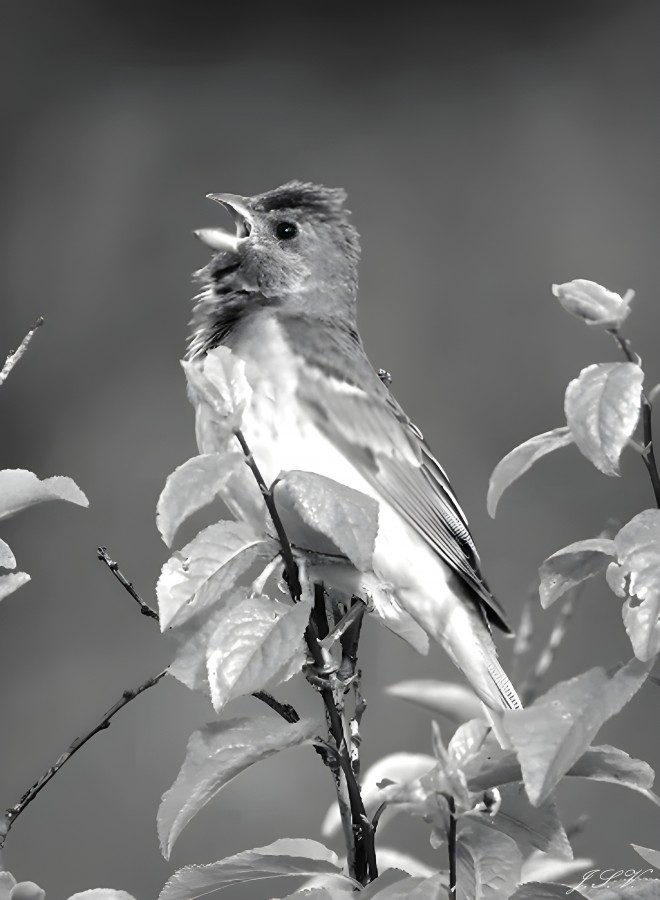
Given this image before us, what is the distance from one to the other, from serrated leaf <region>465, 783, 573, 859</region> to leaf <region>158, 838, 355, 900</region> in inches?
3.6

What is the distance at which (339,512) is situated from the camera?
0.67 metres

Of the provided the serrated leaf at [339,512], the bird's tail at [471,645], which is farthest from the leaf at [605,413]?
the bird's tail at [471,645]

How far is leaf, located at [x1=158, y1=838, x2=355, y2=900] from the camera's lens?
697mm

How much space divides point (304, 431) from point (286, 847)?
66 centimetres

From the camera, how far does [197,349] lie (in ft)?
→ 4.74

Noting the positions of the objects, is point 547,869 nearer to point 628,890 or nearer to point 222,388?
point 628,890

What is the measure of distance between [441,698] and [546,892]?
20.2 inches

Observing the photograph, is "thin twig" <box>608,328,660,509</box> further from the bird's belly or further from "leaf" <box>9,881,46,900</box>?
the bird's belly

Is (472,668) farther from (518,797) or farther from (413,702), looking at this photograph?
(518,797)

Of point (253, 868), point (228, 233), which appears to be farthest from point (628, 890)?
point (228, 233)

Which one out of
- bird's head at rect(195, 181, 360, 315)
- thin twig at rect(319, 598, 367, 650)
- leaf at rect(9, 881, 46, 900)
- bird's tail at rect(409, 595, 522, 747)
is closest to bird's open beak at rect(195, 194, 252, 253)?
bird's head at rect(195, 181, 360, 315)

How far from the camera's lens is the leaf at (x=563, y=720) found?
0.58m

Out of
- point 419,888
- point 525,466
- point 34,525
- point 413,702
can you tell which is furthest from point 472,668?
point 34,525

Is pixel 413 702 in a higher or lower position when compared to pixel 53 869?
higher
